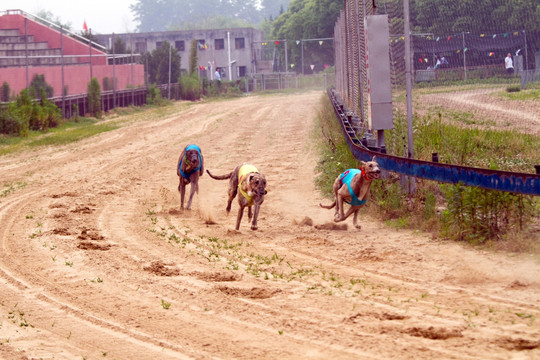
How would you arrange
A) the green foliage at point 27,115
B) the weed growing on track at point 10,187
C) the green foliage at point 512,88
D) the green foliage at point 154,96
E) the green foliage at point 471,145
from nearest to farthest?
the green foliage at point 471,145
the weed growing on track at point 10,187
the green foliage at point 512,88
the green foliage at point 27,115
the green foliage at point 154,96

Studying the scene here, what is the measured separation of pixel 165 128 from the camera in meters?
23.4

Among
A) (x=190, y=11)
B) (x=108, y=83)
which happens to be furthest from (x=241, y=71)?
(x=190, y=11)

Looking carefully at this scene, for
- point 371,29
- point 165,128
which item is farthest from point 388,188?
point 165,128

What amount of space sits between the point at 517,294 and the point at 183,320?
2.42m

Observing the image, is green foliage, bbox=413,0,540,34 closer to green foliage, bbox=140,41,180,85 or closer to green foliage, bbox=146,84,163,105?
green foliage, bbox=146,84,163,105

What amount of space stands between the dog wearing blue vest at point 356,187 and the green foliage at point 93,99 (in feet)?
70.0

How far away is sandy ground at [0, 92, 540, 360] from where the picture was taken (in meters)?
4.65

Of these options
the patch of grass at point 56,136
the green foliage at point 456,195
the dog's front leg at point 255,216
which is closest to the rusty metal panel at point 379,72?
the green foliage at point 456,195

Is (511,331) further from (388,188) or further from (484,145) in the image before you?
(484,145)

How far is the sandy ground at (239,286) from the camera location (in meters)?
4.65

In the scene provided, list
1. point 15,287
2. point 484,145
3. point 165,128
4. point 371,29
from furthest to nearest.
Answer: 1. point 165,128
2. point 484,145
3. point 371,29
4. point 15,287

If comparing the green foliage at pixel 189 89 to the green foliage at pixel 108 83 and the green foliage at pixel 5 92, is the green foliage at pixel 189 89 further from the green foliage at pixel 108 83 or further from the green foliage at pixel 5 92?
the green foliage at pixel 5 92

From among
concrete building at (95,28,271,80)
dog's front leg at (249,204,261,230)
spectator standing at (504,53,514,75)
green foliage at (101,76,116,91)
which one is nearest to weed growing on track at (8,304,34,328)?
dog's front leg at (249,204,261,230)

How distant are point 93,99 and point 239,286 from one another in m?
23.7
